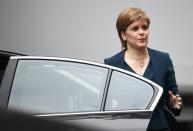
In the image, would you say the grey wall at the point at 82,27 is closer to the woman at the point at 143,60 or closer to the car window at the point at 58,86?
the woman at the point at 143,60

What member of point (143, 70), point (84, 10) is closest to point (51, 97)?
point (143, 70)

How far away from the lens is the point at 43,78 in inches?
122

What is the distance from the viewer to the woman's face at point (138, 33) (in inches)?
128

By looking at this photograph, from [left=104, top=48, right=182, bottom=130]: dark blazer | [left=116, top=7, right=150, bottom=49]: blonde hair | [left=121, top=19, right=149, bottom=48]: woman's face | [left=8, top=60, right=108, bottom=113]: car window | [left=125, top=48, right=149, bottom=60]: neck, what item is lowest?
[left=8, top=60, right=108, bottom=113]: car window

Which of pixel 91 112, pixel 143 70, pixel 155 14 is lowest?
pixel 91 112

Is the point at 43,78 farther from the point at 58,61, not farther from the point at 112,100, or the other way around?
the point at 112,100

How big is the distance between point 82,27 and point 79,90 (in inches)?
95.5

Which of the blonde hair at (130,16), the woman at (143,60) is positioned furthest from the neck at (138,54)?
the blonde hair at (130,16)

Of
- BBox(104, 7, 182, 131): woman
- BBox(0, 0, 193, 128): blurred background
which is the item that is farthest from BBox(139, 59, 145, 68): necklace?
BBox(0, 0, 193, 128): blurred background

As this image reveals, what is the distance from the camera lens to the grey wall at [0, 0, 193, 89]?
17.5ft

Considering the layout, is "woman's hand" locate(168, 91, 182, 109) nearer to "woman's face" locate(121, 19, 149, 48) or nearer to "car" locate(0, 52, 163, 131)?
"car" locate(0, 52, 163, 131)

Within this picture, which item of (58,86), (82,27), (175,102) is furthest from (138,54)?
(82,27)

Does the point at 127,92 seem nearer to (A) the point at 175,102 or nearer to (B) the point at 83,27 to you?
(A) the point at 175,102

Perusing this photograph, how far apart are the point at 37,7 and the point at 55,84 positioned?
8.10ft
